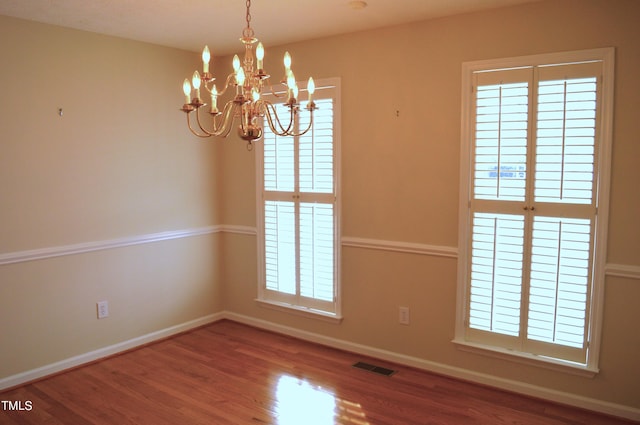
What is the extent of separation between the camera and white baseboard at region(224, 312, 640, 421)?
2.91 metres

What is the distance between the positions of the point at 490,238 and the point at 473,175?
44 centimetres

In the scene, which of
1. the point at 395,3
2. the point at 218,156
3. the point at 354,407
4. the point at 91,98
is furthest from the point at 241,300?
the point at 395,3

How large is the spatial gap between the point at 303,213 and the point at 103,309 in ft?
5.89

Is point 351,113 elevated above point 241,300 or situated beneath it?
elevated above

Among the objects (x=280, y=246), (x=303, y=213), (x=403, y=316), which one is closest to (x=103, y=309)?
(x=280, y=246)

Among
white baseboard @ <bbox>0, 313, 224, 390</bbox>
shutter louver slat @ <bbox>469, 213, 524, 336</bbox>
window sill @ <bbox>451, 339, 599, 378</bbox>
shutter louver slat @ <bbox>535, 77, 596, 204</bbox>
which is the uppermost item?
shutter louver slat @ <bbox>535, 77, 596, 204</bbox>

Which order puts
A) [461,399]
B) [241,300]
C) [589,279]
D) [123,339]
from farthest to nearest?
[241,300] < [123,339] < [461,399] < [589,279]

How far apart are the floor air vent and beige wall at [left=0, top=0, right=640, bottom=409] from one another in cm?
20

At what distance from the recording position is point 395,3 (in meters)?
3.00

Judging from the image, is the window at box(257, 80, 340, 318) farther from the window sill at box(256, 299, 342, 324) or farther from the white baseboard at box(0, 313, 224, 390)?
the white baseboard at box(0, 313, 224, 390)

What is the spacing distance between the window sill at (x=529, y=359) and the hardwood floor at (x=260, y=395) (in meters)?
0.24

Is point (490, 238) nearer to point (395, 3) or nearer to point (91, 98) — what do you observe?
point (395, 3)

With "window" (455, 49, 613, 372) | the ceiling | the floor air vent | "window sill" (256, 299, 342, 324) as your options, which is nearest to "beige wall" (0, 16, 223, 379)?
the ceiling

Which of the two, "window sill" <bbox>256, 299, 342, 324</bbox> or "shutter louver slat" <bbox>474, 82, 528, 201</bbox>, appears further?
"window sill" <bbox>256, 299, 342, 324</bbox>
